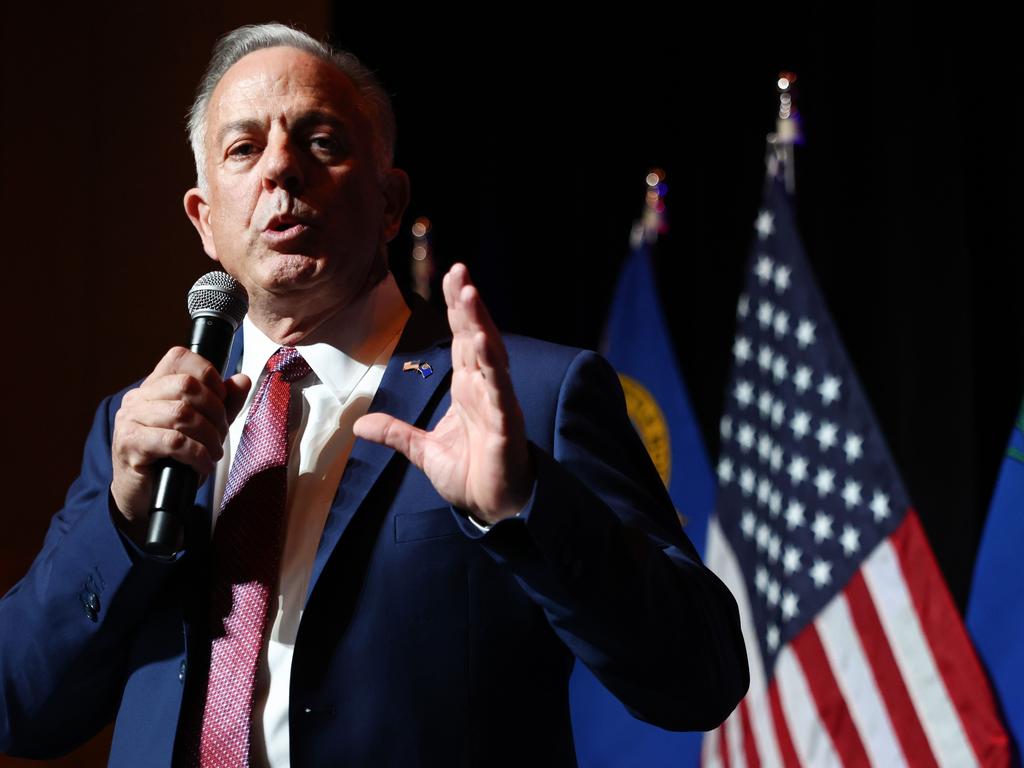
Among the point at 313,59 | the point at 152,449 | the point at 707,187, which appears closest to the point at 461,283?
the point at 152,449

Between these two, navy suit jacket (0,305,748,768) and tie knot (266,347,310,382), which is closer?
navy suit jacket (0,305,748,768)

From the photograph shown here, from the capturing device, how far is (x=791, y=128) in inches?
123

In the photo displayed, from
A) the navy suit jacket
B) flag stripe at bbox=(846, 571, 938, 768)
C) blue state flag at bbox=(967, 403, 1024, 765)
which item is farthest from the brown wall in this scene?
blue state flag at bbox=(967, 403, 1024, 765)

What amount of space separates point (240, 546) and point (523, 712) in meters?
0.37

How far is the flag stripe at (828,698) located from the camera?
2.79 m

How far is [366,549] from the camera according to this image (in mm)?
1279

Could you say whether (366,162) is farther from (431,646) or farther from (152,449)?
(431,646)

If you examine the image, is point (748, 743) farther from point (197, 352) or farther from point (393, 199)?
point (197, 352)

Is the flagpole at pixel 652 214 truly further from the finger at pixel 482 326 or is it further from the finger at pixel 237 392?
the finger at pixel 482 326

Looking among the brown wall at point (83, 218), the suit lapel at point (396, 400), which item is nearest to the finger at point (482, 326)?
the suit lapel at point (396, 400)

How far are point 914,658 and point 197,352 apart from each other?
6.59ft

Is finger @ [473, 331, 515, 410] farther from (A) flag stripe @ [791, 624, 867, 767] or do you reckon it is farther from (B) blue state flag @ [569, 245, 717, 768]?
(B) blue state flag @ [569, 245, 717, 768]

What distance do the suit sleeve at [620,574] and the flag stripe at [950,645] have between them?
1.54m

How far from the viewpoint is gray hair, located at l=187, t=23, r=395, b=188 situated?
1636 millimetres
